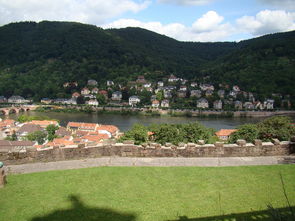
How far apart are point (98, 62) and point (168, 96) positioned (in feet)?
188

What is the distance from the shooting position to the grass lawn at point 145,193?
17.7 ft

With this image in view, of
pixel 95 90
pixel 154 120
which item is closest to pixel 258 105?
pixel 154 120

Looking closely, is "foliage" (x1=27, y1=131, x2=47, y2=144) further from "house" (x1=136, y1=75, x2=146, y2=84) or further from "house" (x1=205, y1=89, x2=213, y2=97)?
"house" (x1=136, y1=75, x2=146, y2=84)

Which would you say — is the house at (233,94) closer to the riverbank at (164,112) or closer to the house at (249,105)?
the house at (249,105)

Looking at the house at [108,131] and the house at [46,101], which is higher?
the house at [46,101]

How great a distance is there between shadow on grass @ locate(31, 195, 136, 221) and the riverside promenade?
3.06m

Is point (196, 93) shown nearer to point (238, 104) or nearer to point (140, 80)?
point (238, 104)

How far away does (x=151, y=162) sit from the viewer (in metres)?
9.04

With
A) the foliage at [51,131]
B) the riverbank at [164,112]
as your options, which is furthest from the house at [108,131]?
the riverbank at [164,112]

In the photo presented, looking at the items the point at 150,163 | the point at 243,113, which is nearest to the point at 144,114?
the point at 243,113

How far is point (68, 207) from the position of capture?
5746 mm

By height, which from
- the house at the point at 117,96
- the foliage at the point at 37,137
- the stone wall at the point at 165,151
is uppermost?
the house at the point at 117,96

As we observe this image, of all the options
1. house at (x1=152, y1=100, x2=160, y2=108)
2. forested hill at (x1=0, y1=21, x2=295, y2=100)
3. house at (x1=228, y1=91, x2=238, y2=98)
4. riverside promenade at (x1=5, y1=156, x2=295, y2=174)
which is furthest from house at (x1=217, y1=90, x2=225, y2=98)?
riverside promenade at (x1=5, y1=156, x2=295, y2=174)

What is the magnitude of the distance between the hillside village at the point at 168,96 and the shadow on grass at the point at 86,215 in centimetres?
7934
